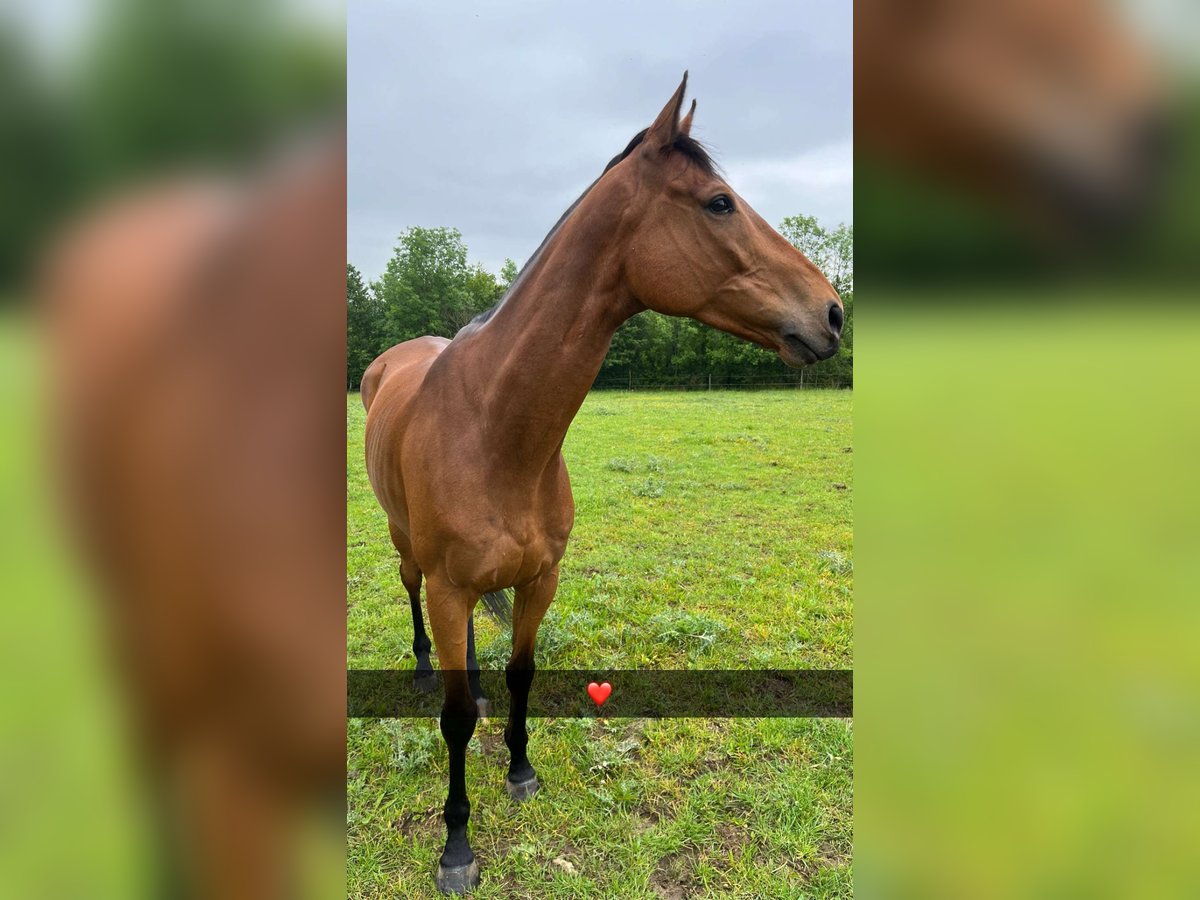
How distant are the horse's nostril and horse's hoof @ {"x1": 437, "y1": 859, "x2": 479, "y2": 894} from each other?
1920 mm

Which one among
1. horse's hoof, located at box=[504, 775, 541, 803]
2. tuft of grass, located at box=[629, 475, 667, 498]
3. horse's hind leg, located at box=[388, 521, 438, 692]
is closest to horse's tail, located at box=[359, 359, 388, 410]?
horse's hind leg, located at box=[388, 521, 438, 692]

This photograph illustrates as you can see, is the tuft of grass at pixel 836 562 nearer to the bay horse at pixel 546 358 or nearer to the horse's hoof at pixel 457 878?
the bay horse at pixel 546 358

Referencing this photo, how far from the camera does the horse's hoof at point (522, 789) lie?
219 cm

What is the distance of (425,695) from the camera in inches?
113

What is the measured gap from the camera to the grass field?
1887 millimetres

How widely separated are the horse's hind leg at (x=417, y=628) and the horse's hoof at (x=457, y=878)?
1.15 m

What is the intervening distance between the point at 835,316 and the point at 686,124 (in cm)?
57

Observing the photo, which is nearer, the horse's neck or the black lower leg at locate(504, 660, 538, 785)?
the horse's neck

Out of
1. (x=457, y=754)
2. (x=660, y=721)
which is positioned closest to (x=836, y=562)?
(x=660, y=721)
